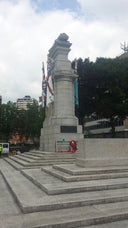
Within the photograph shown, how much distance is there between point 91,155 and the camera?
1255 centimetres

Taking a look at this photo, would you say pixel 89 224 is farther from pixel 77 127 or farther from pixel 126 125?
pixel 126 125

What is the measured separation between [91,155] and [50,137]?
10.4 meters

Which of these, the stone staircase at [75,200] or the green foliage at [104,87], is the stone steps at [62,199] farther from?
the green foliage at [104,87]

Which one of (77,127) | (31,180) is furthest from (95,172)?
(77,127)

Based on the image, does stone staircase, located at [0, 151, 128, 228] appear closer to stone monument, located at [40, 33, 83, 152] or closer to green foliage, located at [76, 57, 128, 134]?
stone monument, located at [40, 33, 83, 152]

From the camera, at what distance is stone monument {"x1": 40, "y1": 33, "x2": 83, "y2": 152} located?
22016 mm

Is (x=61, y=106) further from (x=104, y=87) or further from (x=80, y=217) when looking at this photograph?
(x=80, y=217)

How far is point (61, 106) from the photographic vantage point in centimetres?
2323

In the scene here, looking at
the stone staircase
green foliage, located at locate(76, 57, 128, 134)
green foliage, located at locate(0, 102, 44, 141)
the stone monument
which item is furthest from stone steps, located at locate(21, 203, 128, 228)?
green foliage, located at locate(0, 102, 44, 141)

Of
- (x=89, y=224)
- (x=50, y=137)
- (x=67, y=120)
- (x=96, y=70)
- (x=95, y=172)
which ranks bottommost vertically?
(x=89, y=224)

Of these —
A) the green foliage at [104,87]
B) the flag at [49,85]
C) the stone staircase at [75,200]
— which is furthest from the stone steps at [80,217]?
the green foliage at [104,87]

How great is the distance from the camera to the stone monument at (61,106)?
22016 mm

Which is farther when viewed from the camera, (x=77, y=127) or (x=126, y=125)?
(x=126, y=125)

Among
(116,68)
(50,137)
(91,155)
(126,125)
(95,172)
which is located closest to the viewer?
(95,172)
